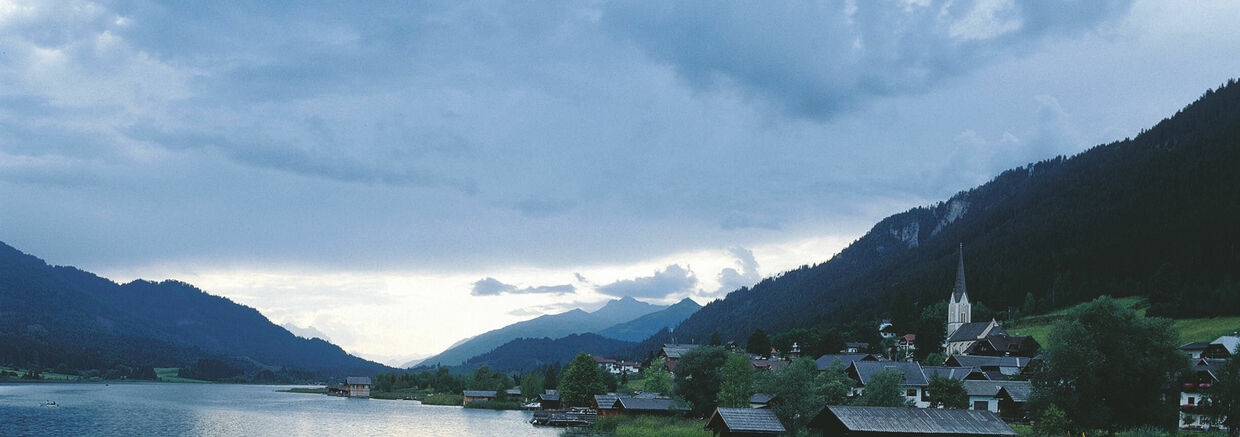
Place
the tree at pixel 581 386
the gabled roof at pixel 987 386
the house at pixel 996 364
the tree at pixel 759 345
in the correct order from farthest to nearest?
the tree at pixel 759 345
the tree at pixel 581 386
the house at pixel 996 364
the gabled roof at pixel 987 386

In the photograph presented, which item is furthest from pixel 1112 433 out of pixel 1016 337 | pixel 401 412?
pixel 401 412

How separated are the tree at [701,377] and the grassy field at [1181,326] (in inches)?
1300

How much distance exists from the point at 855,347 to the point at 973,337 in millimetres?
21714

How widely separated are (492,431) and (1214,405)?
61436 mm

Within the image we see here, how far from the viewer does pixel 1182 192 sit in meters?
182

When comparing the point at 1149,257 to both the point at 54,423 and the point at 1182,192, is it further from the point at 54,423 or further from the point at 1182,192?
the point at 54,423

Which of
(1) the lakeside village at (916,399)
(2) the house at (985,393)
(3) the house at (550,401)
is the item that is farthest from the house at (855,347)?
(2) the house at (985,393)

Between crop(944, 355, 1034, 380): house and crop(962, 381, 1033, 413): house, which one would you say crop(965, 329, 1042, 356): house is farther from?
crop(962, 381, 1033, 413): house

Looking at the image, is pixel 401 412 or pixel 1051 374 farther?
pixel 401 412

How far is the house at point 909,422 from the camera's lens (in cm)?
5059

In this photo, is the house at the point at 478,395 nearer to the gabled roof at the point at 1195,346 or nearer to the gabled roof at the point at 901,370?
the gabled roof at the point at 901,370

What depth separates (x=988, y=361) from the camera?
110 meters

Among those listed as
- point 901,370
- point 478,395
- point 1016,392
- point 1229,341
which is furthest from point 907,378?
point 478,395

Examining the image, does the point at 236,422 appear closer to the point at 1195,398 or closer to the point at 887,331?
the point at 1195,398
